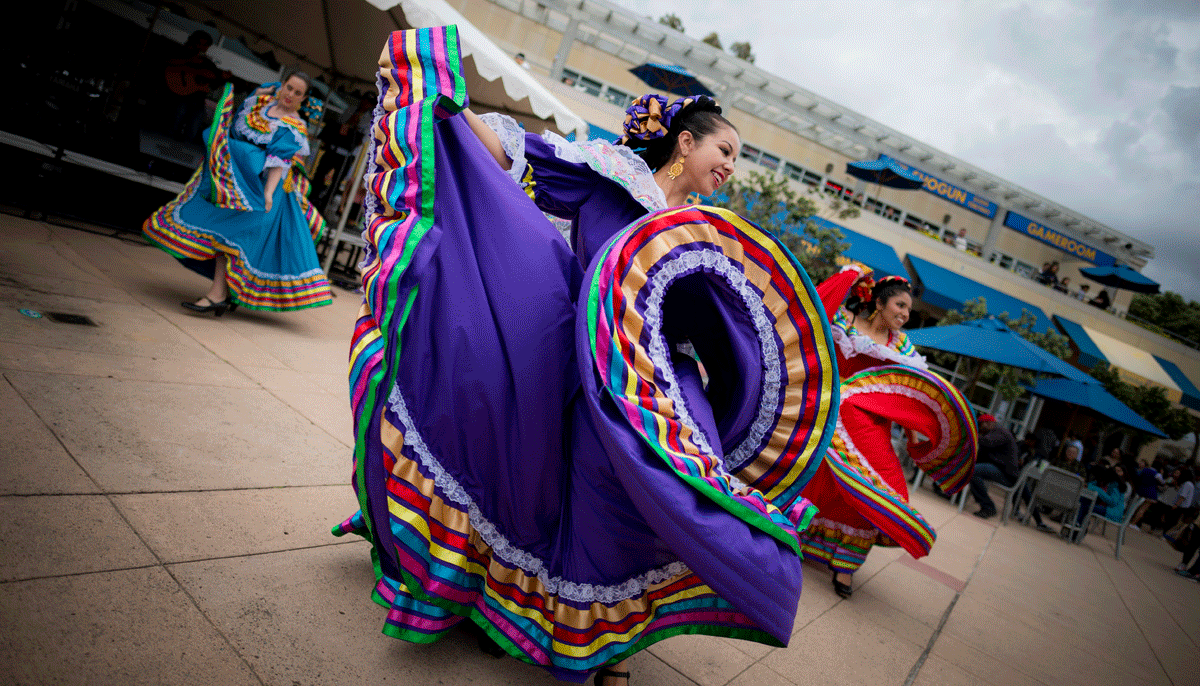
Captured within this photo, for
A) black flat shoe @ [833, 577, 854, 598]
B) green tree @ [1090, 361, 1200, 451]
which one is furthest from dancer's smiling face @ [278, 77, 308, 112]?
green tree @ [1090, 361, 1200, 451]

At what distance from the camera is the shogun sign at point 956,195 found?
778 inches

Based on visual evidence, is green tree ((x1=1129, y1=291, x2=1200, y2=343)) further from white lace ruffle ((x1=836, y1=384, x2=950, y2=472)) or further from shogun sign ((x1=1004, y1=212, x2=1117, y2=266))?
white lace ruffle ((x1=836, y1=384, x2=950, y2=472))

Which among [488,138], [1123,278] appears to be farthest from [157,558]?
[1123,278]

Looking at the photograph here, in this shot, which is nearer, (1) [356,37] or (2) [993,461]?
(1) [356,37]

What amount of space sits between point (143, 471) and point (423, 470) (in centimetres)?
111

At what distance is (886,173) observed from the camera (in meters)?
14.6

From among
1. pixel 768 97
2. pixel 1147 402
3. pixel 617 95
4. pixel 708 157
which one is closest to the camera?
pixel 708 157

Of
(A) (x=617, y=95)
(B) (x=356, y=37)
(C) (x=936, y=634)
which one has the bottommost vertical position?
(C) (x=936, y=634)

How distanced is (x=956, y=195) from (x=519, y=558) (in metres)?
22.7

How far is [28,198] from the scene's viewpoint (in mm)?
5258

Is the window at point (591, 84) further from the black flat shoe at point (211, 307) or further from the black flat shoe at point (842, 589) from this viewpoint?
the black flat shoe at point (842, 589)

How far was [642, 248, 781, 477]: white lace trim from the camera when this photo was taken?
141cm

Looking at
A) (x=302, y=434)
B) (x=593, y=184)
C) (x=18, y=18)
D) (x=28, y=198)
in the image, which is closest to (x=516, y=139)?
(x=593, y=184)

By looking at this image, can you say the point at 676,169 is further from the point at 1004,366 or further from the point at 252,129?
the point at 1004,366
